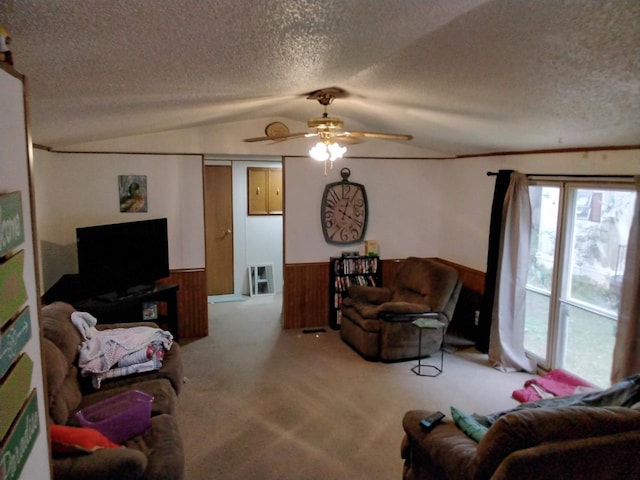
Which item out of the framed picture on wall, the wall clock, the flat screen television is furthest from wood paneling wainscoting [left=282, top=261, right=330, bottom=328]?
the framed picture on wall

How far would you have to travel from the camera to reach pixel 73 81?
1.77m

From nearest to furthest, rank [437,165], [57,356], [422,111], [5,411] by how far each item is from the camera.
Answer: [5,411], [57,356], [422,111], [437,165]

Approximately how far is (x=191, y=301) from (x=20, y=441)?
416 cm

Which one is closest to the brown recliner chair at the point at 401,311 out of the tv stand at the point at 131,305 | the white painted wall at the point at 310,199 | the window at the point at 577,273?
the white painted wall at the point at 310,199

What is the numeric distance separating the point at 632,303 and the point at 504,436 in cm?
210

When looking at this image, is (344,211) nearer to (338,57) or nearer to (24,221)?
(338,57)

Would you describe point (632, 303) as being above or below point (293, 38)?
below

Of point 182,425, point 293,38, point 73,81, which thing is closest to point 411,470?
point 182,425

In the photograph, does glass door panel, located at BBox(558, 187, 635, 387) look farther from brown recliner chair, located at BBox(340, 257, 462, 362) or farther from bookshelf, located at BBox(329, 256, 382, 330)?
bookshelf, located at BBox(329, 256, 382, 330)

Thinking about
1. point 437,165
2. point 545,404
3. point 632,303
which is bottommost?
point 545,404

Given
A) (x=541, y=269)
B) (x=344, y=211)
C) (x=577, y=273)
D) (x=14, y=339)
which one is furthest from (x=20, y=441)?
(x=344, y=211)

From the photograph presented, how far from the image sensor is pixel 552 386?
4.00 metres

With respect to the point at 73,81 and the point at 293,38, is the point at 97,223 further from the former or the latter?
the point at 293,38

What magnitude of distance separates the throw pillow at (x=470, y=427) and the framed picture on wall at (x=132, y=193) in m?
3.98
